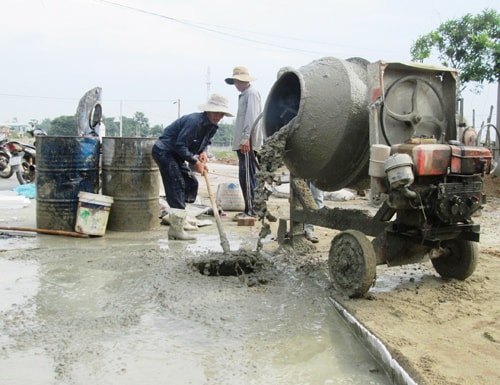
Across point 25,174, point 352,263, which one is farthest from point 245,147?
point 25,174

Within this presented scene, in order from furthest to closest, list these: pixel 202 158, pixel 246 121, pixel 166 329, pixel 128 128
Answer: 1. pixel 128 128
2. pixel 246 121
3. pixel 202 158
4. pixel 166 329

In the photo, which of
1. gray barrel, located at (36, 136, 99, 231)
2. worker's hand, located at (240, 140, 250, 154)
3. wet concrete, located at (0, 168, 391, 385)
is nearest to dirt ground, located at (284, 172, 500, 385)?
wet concrete, located at (0, 168, 391, 385)

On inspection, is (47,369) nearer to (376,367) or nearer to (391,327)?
(376,367)

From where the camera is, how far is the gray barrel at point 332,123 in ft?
12.3

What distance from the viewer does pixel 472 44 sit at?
39.8 feet

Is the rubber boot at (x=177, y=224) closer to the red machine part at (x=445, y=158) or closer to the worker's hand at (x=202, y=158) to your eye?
the worker's hand at (x=202, y=158)

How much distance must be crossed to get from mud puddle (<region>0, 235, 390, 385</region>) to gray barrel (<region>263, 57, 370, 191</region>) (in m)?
0.89

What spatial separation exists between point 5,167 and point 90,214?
8.31 m

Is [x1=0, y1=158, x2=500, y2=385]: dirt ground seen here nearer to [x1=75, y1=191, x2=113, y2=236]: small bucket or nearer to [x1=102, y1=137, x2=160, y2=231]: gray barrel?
[x1=75, y1=191, x2=113, y2=236]: small bucket

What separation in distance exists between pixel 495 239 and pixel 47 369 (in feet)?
15.3

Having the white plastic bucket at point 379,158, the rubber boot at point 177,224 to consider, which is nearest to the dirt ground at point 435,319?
the white plastic bucket at point 379,158

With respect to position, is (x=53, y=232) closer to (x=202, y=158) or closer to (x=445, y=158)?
(x=202, y=158)

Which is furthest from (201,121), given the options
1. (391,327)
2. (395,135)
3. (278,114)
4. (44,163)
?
(391,327)

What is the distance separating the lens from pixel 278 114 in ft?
14.9
